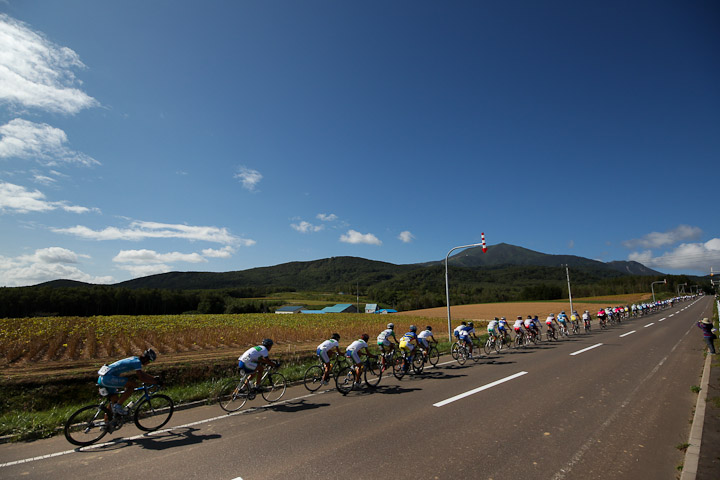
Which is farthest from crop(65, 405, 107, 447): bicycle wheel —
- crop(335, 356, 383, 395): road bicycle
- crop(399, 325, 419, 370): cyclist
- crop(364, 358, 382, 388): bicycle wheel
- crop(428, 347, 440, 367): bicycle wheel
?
crop(428, 347, 440, 367): bicycle wheel

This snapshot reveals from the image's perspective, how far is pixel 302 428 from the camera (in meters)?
6.41

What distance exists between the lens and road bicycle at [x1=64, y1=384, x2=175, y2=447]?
6.17m

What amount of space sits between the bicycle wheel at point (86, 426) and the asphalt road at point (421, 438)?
22cm

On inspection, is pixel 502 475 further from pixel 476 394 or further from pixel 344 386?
pixel 344 386

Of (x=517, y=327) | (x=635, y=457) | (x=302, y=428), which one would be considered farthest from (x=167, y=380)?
(x=517, y=327)

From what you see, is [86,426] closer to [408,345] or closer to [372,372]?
[372,372]

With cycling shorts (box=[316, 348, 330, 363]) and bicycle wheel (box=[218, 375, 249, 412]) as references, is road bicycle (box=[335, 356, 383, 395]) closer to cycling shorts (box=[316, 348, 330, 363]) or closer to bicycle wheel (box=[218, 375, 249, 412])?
cycling shorts (box=[316, 348, 330, 363])

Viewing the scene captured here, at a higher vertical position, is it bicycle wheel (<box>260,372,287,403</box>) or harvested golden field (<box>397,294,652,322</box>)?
bicycle wheel (<box>260,372,287,403</box>)

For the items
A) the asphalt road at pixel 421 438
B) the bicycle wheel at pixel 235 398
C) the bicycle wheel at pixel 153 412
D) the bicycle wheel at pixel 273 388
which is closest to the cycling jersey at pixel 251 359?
the bicycle wheel at pixel 235 398

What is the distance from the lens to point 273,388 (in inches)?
344

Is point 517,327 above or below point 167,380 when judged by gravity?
above

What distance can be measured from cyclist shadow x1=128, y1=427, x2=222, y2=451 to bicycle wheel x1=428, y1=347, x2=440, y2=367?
29.7 ft

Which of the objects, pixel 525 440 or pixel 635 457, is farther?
pixel 525 440

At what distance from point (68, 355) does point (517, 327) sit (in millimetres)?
23577
